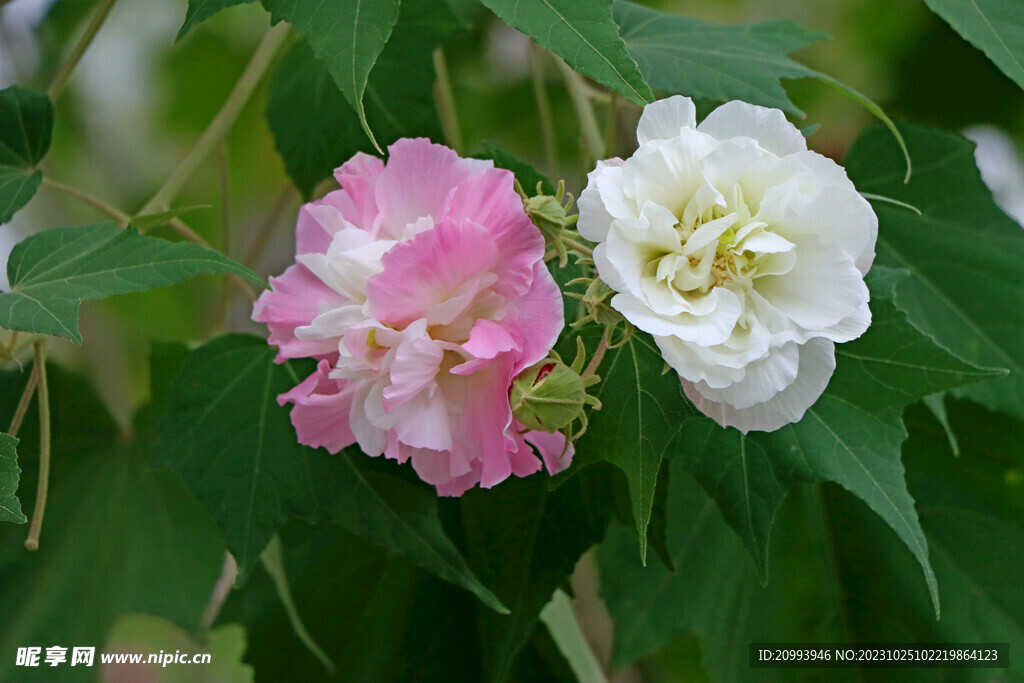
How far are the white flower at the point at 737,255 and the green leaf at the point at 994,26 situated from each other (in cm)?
11

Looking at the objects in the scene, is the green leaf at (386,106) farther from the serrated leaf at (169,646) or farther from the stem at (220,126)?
the serrated leaf at (169,646)

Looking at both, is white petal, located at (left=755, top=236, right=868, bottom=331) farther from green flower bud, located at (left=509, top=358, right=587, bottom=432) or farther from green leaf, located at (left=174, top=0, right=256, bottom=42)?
green leaf, located at (left=174, top=0, right=256, bottom=42)

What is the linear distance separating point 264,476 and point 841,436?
212 mm

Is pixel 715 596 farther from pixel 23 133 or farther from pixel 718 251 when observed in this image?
pixel 23 133

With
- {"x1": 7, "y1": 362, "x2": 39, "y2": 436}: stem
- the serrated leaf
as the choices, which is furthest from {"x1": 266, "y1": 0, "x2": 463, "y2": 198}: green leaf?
the serrated leaf

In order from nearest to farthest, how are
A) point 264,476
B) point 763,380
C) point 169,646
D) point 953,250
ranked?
1. point 763,380
2. point 264,476
3. point 953,250
4. point 169,646

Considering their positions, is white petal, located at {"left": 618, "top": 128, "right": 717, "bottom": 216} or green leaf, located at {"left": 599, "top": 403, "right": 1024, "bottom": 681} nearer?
white petal, located at {"left": 618, "top": 128, "right": 717, "bottom": 216}

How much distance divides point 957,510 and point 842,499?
59mm

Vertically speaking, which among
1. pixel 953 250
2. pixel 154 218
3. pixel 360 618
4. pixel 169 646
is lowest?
pixel 169 646

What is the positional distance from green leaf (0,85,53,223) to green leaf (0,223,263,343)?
0.20 feet

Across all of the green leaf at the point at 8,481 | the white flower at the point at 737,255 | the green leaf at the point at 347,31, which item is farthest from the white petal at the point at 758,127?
the green leaf at the point at 8,481

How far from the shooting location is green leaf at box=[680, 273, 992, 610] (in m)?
0.27

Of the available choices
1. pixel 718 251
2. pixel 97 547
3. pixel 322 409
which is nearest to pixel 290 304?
pixel 322 409

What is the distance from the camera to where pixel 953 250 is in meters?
0.42
